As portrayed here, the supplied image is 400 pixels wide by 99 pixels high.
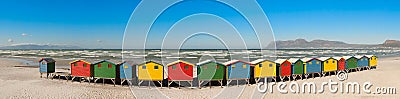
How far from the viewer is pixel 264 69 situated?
12.9 m

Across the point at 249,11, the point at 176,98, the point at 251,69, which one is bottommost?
the point at 176,98

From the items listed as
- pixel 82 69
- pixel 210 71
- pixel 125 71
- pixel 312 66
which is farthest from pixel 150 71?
pixel 312 66

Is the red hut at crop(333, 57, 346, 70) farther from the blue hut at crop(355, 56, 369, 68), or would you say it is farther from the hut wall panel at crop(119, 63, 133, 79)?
the hut wall panel at crop(119, 63, 133, 79)

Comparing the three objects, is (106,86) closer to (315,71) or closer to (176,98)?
(176,98)

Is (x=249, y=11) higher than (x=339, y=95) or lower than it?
higher

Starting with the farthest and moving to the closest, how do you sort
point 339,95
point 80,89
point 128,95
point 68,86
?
point 68,86
point 80,89
point 128,95
point 339,95

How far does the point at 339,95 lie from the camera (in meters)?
9.89

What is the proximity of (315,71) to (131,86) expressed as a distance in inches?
384

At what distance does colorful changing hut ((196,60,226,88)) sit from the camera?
1192 cm

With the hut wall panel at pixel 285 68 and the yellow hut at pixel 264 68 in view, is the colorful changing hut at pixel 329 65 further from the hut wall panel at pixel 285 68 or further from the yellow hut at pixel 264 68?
the yellow hut at pixel 264 68

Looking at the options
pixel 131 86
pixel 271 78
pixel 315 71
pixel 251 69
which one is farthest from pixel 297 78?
pixel 131 86

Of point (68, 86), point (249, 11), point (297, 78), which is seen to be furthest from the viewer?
point (297, 78)

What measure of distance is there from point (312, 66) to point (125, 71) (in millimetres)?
9741

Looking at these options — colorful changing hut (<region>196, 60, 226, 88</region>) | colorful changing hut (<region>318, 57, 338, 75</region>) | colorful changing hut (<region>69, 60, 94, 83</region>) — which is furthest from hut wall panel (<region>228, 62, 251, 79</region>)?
colorful changing hut (<region>69, 60, 94, 83</region>)
